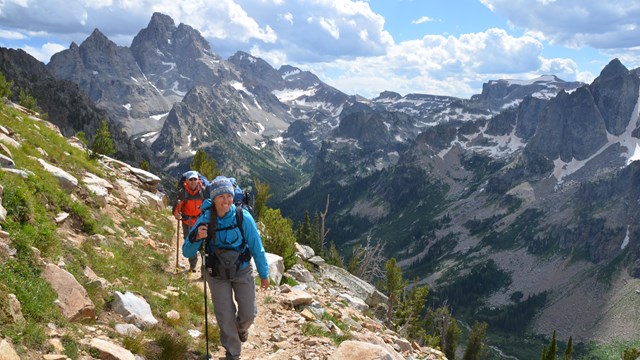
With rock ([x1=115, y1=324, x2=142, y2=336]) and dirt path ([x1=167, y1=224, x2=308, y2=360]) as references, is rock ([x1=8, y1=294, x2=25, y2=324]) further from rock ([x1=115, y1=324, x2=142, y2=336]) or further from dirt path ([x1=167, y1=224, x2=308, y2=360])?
dirt path ([x1=167, y1=224, x2=308, y2=360])

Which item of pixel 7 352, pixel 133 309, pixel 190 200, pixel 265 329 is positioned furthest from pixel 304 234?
pixel 7 352

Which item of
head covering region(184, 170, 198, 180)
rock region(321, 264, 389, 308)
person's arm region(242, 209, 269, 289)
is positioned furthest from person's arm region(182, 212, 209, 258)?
rock region(321, 264, 389, 308)

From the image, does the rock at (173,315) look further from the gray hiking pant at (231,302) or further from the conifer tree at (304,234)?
the conifer tree at (304,234)

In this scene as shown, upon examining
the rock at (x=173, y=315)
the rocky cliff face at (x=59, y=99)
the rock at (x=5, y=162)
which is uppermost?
the rocky cliff face at (x=59, y=99)

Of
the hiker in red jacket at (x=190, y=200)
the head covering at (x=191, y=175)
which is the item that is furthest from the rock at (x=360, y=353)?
the head covering at (x=191, y=175)

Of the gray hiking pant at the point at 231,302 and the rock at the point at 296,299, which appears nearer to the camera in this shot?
the gray hiking pant at the point at 231,302

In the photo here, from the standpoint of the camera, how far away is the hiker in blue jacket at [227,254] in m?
9.98

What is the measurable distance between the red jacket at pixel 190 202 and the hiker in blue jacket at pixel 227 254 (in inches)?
285

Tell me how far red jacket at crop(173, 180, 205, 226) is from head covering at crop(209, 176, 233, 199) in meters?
7.64

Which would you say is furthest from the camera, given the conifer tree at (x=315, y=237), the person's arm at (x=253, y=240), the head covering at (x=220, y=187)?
the conifer tree at (x=315, y=237)

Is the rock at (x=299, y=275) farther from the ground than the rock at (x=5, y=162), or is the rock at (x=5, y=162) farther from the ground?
the rock at (x=5, y=162)

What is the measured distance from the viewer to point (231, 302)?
Result: 10.4m

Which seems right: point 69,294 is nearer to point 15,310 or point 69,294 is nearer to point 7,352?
point 15,310

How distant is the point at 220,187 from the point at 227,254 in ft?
4.84
